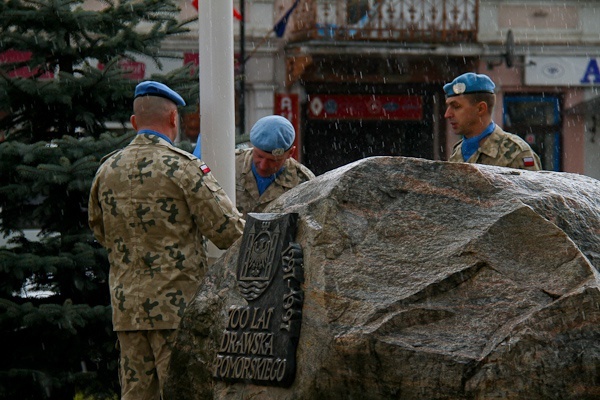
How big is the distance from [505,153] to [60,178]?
2.48 m

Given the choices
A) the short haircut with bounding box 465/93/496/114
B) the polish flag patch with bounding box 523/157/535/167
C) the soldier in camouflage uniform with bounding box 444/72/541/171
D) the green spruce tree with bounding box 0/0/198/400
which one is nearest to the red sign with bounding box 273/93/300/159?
the green spruce tree with bounding box 0/0/198/400

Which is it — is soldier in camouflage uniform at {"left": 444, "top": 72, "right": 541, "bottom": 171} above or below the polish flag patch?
above

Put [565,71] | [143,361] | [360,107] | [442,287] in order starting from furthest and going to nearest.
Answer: [565,71] → [360,107] → [143,361] → [442,287]

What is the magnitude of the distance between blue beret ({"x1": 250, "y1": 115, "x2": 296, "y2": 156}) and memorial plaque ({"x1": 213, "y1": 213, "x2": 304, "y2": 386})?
1565mm

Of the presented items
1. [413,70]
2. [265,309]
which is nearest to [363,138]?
[413,70]

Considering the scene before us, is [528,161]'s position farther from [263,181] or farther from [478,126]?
[263,181]

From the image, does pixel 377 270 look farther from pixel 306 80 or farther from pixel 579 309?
pixel 306 80

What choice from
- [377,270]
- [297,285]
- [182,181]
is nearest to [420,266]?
[377,270]

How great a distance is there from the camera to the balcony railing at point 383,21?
749 inches

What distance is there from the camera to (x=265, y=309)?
182 inches

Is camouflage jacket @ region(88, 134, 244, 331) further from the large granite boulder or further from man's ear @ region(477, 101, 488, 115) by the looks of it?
man's ear @ region(477, 101, 488, 115)

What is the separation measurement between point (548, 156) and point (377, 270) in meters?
16.5

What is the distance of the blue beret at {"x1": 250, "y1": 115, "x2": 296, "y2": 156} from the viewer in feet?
20.8

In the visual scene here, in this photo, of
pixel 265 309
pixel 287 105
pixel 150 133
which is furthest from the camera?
pixel 287 105
